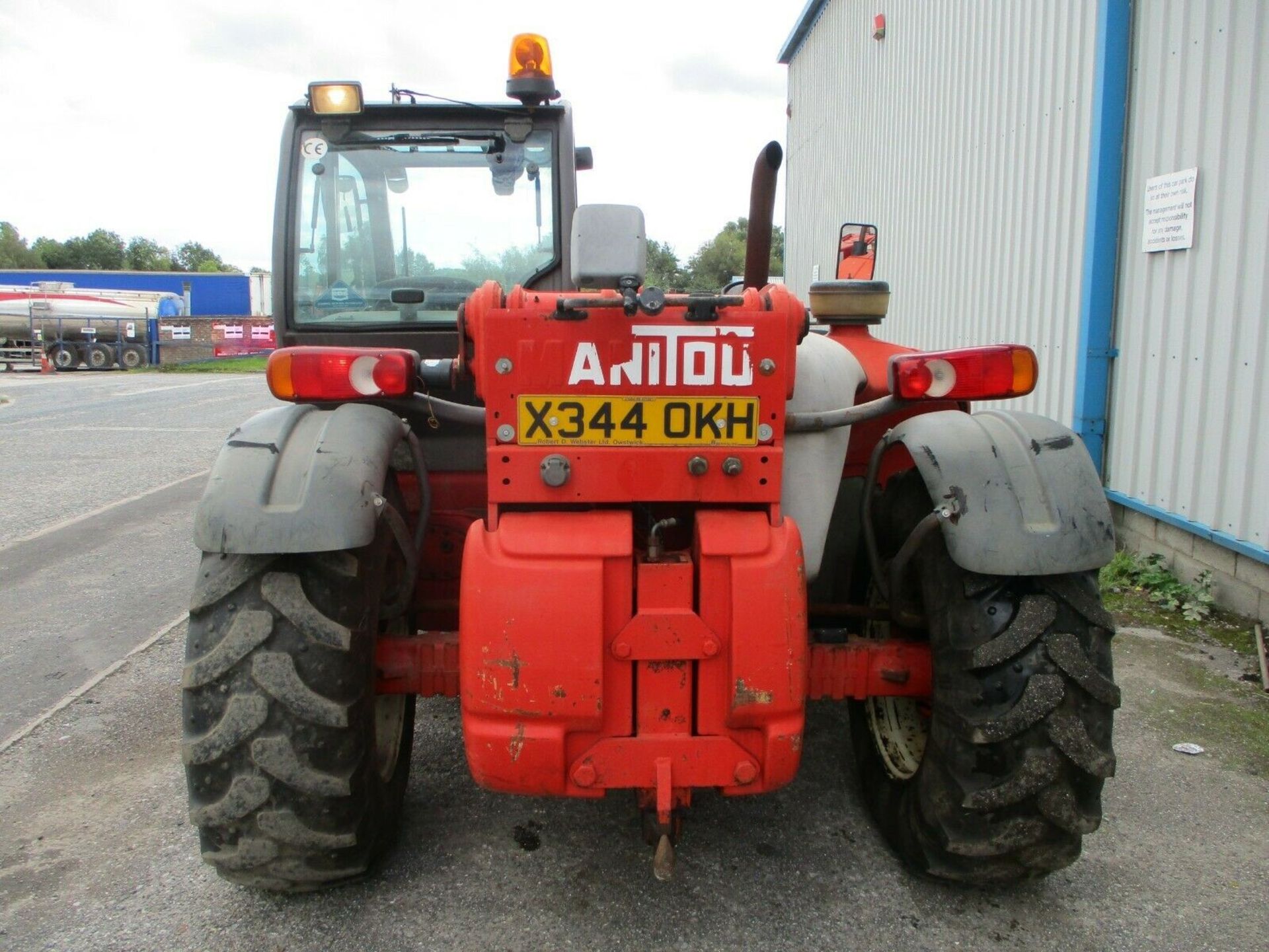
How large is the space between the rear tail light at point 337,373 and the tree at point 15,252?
3759 inches

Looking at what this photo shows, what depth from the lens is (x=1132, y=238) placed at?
18.5 ft

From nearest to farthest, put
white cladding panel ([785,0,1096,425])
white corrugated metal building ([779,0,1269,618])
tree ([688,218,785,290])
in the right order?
white corrugated metal building ([779,0,1269,618]) < white cladding panel ([785,0,1096,425]) < tree ([688,218,785,290])

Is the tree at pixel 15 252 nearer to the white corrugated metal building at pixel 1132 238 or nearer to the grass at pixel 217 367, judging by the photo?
the grass at pixel 217 367

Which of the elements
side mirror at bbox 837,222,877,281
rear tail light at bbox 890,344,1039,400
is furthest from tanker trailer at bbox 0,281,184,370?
rear tail light at bbox 890,344,1039,400

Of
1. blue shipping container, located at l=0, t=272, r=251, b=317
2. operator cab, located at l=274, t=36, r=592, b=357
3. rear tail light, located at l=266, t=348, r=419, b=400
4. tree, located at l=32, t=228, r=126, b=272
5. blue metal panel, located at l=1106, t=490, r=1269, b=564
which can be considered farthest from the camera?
tree, located at l=32, t=228, r=126, b=272

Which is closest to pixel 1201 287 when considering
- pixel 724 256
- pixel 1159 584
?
pixel 1159 584

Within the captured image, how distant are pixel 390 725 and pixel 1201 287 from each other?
4.40 metres

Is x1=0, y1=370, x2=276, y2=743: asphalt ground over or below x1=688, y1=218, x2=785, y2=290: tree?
below

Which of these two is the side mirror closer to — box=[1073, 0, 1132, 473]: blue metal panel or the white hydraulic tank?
the white hydraulic tank

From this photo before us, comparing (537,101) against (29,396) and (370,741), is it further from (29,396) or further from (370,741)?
(29,396)

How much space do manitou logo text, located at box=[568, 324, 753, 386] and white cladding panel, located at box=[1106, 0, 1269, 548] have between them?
134 inches

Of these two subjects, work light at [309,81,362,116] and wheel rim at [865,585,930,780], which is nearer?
wheel rim at [865,585,930,780]

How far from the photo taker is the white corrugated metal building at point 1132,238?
4.68 m

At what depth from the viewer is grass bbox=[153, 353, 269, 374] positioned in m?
30.3
